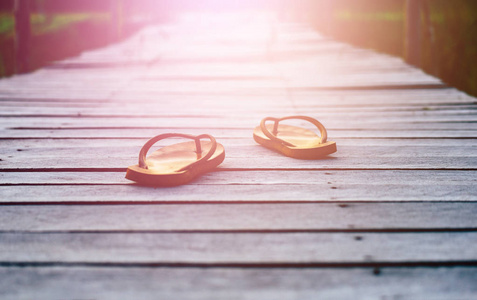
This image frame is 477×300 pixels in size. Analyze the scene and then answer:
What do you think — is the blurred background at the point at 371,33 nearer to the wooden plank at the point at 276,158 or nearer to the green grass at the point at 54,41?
the green grass at the point at 54,41

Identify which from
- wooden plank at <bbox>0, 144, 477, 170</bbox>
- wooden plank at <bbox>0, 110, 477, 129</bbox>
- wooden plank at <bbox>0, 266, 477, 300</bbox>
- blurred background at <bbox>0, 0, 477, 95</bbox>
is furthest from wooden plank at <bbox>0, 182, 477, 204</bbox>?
blurred background at <bbox>0, 0, 477, 95</bbox>

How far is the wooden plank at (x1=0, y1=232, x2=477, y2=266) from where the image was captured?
1027 mm

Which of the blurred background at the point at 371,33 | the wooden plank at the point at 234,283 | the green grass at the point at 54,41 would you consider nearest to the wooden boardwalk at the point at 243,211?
the wooden plank at the point at 234,283

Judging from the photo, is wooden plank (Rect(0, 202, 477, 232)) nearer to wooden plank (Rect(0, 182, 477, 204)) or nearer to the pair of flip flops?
wooden plank (Rect(0, 182, 477, 204))

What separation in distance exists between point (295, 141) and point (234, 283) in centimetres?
Answer: 104

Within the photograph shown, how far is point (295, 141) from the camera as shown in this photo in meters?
1.90

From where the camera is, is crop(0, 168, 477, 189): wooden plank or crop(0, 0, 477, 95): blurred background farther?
crop(0, 0, 477, 95): blurred background

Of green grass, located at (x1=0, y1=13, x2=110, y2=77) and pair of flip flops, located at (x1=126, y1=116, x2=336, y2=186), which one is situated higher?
green grass, located at (x1=0, y1=13, x2=110, y2=77)

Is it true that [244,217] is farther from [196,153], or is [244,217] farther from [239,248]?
[196,153]

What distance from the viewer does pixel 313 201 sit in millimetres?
1355

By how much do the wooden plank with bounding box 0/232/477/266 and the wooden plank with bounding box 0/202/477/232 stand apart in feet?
0.11

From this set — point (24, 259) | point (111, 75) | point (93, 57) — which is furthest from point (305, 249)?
point (93, 57)

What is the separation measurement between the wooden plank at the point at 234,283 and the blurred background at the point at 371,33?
15.2 feet

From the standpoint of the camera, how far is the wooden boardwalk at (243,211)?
3.13ft
